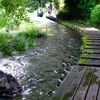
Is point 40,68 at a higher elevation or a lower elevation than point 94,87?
lower

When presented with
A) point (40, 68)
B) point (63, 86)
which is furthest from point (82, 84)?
point (40, 68)

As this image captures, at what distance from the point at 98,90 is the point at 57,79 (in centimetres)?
179

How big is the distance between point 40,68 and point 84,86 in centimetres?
255

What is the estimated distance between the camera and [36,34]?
11.5 m

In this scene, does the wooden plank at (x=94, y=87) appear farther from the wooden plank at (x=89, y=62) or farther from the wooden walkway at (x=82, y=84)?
the wooden plank at (x=89, y=62)

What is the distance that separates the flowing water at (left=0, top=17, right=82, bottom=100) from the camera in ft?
13.6

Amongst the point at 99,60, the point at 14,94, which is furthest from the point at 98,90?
the point at 99,60

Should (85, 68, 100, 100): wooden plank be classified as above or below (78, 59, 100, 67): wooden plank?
below

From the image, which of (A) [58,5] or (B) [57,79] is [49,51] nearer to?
(B) [57,79]

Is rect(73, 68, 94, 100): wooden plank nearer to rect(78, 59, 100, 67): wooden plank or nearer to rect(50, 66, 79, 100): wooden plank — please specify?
rect(50, 66, 79, 100): wooden plank

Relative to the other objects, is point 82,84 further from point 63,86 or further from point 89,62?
point 89,62

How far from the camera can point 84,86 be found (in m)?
3.32

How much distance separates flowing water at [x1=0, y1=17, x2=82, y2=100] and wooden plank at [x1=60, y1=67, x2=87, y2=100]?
65cm

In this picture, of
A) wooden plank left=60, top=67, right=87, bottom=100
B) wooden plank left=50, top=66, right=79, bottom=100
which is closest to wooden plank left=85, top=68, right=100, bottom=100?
wooden plank left=60, top=67, right=87, bottom=100
